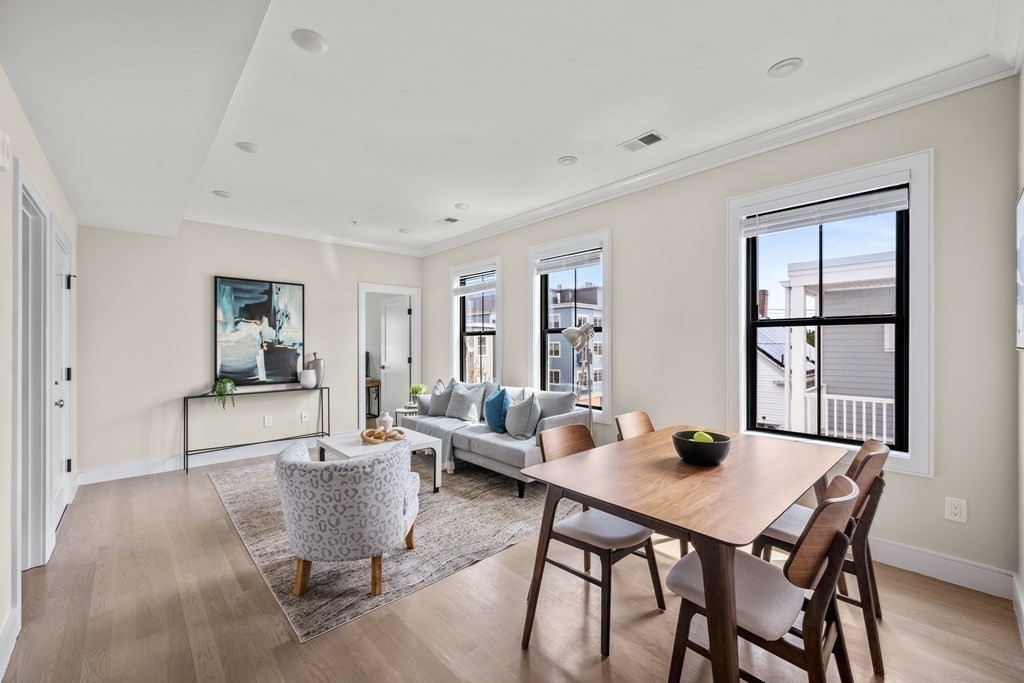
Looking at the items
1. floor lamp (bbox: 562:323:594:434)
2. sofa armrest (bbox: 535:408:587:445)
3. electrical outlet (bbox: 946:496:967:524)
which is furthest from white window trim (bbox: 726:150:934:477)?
sofa armrest (bbox: 535:408:587:445)

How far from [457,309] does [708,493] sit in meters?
4.79

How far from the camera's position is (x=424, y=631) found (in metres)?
2.05

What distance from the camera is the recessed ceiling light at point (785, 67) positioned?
2248mm

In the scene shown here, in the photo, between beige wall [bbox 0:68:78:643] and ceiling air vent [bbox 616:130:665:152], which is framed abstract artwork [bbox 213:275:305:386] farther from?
ceiling air vent [bbox 616:130:665:152]

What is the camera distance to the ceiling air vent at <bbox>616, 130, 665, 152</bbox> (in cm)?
303

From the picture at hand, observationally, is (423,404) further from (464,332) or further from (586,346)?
(586,346)

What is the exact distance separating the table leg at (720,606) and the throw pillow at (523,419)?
274cm

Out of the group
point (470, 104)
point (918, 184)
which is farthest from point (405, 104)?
point (918, 184)

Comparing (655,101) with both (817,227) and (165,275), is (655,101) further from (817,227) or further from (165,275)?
(165,275)

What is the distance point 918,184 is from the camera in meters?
2.50

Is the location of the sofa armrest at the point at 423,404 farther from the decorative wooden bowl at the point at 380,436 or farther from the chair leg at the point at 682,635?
the chair leg at the point at 682,635

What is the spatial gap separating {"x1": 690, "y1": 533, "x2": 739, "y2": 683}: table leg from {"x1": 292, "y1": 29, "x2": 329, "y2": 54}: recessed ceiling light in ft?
8.17

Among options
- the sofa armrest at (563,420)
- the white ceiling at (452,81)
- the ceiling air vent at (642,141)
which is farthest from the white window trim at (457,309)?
the ceiling air vent at (642,141)

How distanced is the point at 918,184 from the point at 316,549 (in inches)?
148
